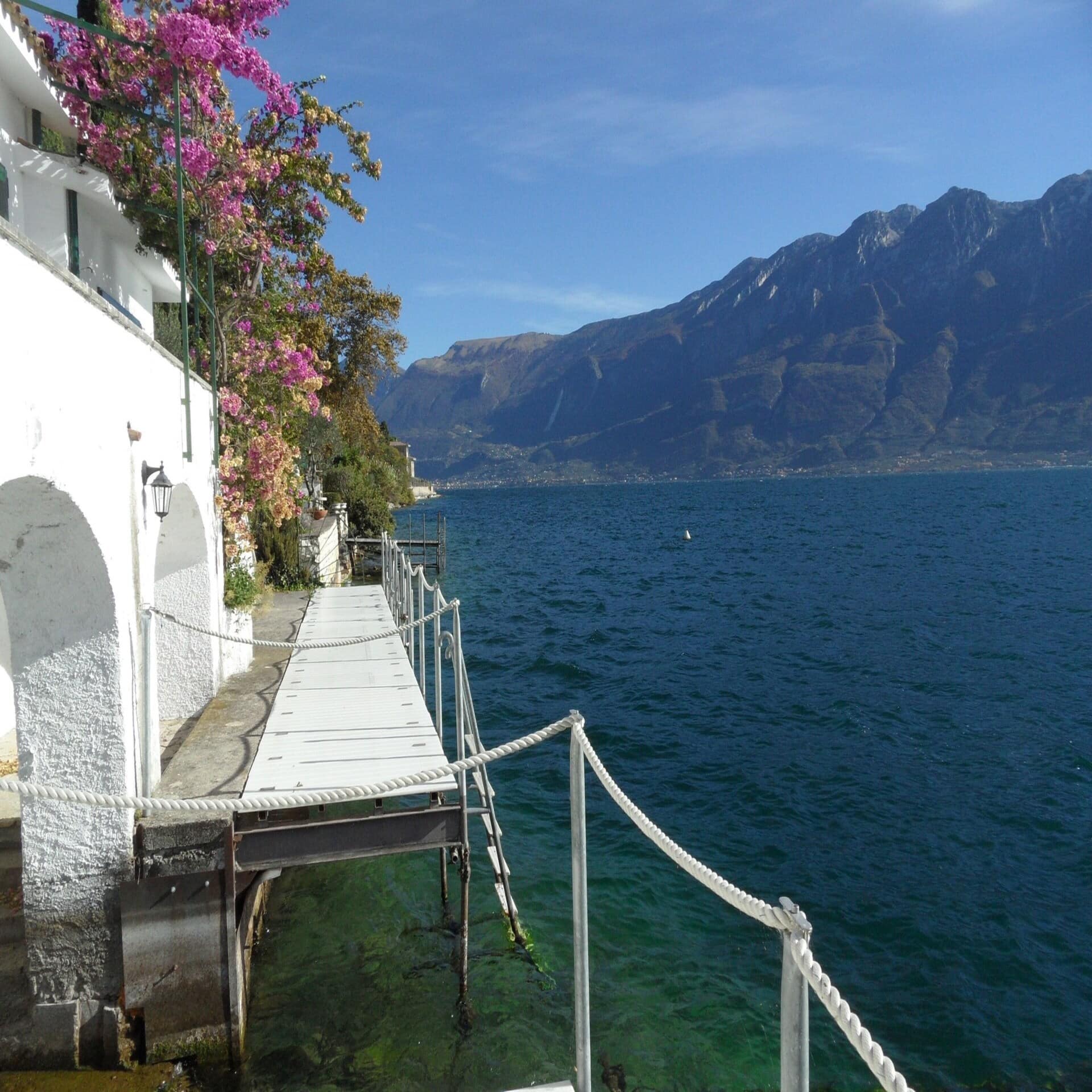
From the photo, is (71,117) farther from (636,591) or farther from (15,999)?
(636,591)

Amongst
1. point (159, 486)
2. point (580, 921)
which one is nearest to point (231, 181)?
point (159, 486)

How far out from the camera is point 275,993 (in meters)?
7.25

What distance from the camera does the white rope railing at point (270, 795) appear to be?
13.3ft

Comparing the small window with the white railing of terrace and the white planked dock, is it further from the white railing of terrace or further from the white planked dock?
the white railing of terrace

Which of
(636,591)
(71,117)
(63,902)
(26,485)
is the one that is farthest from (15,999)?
(636,591)

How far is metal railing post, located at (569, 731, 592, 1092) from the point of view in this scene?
462 cm

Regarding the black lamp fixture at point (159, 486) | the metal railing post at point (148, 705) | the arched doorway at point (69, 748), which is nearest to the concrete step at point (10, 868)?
the arched doorway at point (69, 748)

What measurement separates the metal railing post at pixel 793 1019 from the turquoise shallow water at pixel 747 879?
445 cm

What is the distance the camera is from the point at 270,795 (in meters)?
5.38

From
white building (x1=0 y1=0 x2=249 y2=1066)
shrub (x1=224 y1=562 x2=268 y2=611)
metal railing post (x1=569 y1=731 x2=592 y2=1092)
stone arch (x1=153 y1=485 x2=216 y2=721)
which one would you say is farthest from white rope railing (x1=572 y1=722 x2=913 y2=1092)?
shrub (x1=224 y1=562 x2=268 y2=611)

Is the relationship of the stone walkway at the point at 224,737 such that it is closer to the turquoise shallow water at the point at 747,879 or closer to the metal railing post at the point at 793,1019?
the turquoise shallow water at the point at 747,879

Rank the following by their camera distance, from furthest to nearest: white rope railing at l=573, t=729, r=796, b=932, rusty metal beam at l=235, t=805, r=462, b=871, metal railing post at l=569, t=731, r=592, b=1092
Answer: rusty metal beam at l=235, t=805, r=462, b=871
metal railing post at l=569, t=731, r=592, b=1092
white rope railing at l=573, t=729, r=796, b=932

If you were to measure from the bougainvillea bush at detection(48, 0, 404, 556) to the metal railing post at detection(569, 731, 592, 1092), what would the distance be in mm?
7036

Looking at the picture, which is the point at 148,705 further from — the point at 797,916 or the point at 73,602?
the point at 797,916
